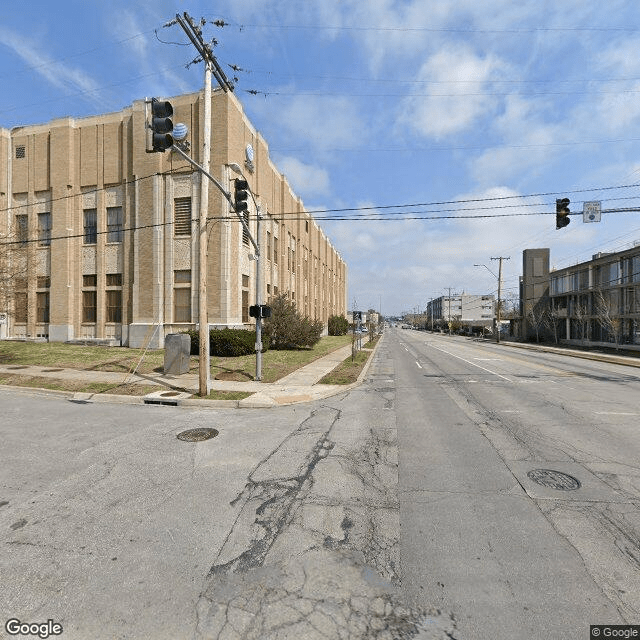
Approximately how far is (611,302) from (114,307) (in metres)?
46.8

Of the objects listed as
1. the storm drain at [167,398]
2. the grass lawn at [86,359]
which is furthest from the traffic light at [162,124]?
the grass lawn at [86,359]

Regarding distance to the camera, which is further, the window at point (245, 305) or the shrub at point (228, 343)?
the window at point (245, 305)

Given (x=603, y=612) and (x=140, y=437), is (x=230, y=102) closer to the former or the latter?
(x=140, y=437)

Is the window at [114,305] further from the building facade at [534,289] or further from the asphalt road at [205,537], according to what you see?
the building facade at [534,289]

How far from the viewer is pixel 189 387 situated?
40.0ft

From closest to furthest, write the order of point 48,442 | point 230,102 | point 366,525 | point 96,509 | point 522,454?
1. point 366,525
2. point 96,509
3. point 522,454
4. point 48,442
5. point 230,102

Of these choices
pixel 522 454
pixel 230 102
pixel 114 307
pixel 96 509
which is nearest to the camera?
pixel 96 509

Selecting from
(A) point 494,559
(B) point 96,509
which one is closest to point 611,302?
(A) point 494,559

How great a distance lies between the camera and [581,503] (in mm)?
4355

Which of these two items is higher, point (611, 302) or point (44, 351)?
point (611, 302)

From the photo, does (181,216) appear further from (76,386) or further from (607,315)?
(607,315)

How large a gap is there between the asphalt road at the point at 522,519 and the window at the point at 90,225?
91.1 ft

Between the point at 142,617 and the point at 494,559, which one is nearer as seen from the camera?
the point at 142,617

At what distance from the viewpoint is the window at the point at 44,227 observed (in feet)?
90.1
